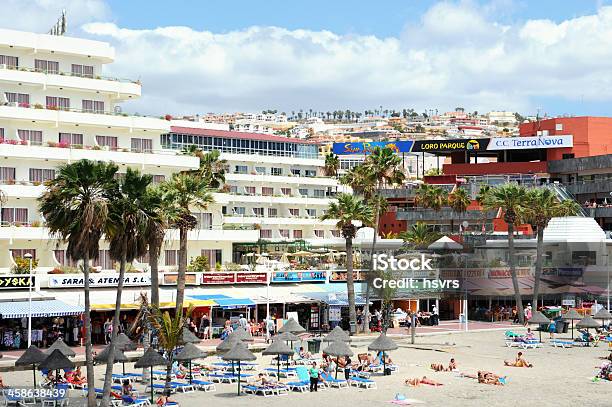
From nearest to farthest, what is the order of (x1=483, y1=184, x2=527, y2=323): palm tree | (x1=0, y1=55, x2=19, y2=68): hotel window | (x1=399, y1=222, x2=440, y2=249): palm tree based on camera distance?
(x1=0, y1=55, x2=19, y2=68): hotel window → (x1=483, y1=184, x2=527, y2=323): palm tree → (x1=399, y1=222, x2=440, y2=249): palm tree

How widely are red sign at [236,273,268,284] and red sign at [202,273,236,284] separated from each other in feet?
1.50

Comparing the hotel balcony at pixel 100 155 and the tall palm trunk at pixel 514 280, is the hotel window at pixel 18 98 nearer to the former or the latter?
the hotel balcony at pixel 100 155

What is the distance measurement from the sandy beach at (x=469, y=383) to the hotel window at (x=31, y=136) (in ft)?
54.6

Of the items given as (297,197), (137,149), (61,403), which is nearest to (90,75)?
(137,149)

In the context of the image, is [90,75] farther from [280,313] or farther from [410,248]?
[410,248]

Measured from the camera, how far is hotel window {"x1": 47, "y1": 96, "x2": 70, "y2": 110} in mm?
61438

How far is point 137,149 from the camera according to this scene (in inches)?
2514

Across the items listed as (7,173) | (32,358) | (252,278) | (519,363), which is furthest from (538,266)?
(32,358)

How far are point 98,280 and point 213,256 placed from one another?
11859 millimetres

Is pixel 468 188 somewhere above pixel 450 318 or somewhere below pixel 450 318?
above

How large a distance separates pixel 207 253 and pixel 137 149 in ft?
29.0

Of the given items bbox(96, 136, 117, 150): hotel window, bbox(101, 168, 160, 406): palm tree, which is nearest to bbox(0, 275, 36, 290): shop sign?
bbox(96, 136, 117, 150): hotel window

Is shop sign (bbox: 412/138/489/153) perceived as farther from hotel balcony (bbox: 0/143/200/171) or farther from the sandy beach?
the sandy beach

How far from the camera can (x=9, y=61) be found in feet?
199
